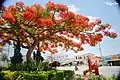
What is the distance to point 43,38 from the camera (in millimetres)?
5621

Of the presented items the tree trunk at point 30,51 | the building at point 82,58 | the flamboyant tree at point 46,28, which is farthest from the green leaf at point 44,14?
the building at point 82,58

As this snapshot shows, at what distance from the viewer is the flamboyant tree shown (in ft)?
16.3

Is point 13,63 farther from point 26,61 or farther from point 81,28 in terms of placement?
point 81,28

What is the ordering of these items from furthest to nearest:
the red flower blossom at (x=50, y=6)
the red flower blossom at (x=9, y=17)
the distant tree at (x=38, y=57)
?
1. the distant tree at (x=38, y=57)
2. the red flower blossom at (x=9, y=17)
3. the red flower blossom at (x=50, y=6)

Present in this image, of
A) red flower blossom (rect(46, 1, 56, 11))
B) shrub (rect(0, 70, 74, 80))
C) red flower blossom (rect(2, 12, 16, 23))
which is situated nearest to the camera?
shrub (rect(0, 70, 74, 80))

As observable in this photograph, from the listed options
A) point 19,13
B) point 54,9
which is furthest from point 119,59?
point 19,13

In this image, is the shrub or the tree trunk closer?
the shrub

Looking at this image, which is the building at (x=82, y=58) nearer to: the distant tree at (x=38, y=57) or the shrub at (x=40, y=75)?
the shrub at (x=40, y=75)

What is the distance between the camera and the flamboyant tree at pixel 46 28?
16.3ft

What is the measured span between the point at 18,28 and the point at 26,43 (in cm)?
57

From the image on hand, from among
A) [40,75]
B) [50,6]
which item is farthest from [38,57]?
[50,6]

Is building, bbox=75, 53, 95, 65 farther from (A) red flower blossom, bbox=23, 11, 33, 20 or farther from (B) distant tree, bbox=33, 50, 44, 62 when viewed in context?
(A) red flower blossom, bbox=23, 11, 33, 20

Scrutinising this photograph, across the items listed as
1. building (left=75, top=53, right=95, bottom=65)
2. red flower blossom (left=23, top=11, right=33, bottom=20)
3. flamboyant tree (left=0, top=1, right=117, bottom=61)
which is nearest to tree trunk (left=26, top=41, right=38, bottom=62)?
flamboyant tree (left=0, top=1, right=117, bottom=61)

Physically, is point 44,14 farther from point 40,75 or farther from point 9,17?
point 40,75
